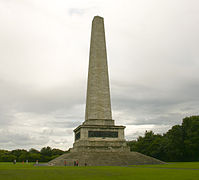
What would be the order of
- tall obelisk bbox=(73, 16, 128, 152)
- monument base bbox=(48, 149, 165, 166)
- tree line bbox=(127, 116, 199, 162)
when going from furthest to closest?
tree line bbox=(127, 116, 199, 162) < tall obelisk bbox=(73, 16, 128, 152) < monument base bbox=(48, 149, 165, 166)

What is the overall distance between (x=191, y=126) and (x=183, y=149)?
208 inches

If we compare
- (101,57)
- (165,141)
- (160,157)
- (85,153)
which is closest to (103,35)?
(101,57)

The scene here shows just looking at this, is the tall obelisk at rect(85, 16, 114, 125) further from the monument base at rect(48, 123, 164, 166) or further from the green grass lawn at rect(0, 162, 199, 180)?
the green grass lawn at rect(0, 162, 199, 180)

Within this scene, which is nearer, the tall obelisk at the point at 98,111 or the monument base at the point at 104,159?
the monument base at the point at 104,159

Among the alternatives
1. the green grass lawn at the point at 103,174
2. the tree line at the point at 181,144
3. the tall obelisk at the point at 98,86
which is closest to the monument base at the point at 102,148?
the tall obelisk at the point at 98,86

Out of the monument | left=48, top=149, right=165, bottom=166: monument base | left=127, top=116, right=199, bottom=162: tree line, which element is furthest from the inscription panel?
left=127, top=116, right=199, bottom=162: tree line

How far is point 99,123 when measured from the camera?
43031mm

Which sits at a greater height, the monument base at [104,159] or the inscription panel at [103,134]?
the inscription panel at [103,134]

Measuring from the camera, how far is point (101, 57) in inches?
1797

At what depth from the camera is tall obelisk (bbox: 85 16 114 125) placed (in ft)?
143

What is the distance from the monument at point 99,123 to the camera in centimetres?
3867

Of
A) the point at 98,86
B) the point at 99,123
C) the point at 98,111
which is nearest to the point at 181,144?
the point at 99,123

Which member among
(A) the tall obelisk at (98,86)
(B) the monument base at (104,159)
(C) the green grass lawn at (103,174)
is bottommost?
(C) the green grass lawn at (103,174)

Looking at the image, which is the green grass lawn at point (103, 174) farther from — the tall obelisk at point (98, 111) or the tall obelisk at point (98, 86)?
the tall obelisk at point (98, 86)
